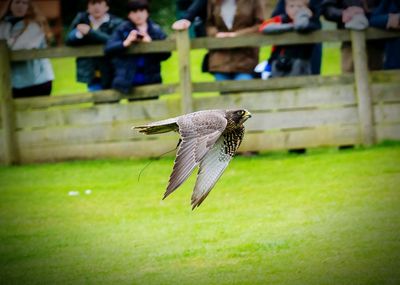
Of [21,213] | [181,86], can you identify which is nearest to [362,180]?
[181,86]

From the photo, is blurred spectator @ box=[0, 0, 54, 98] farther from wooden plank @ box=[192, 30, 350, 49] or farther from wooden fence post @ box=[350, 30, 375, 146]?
wooden fence post @ box=[350, 30, 375, 146]

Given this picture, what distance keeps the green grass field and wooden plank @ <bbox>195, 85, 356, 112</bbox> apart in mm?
5547

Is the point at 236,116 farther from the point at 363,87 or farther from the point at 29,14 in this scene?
the point at 29,14

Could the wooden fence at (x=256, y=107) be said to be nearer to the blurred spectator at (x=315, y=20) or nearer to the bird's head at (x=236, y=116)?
the blurred spectator at (x=315, y=20)

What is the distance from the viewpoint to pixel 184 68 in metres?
14.6

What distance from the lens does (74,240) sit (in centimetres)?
1082

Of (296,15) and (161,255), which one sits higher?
(296,15)

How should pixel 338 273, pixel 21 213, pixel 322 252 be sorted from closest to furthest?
pixel 338 273 < pixel 322 252 < pixel 21 213

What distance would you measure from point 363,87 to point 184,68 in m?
2.28

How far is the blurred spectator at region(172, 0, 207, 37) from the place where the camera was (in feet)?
47.4

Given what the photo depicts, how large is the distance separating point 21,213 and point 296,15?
14.5 ft

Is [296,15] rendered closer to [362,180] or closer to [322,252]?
[362,180]

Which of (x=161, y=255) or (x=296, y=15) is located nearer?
(x=161, y=255)

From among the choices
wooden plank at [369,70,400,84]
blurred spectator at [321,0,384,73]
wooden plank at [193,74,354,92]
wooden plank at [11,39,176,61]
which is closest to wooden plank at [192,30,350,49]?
blurred spectator at [321,0,384,73]
